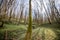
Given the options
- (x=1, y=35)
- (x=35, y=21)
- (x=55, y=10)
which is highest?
(x=55, y=10)

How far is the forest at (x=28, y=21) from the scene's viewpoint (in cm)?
379

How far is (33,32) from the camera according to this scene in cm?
381

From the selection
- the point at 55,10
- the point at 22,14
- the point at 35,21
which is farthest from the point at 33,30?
the point at 55,10

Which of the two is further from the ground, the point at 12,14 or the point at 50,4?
the point at 50,4

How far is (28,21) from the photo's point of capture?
3.85 m

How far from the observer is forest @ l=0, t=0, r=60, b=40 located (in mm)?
3787

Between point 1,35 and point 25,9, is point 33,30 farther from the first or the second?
point 1,35

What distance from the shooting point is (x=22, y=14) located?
12.7 ft

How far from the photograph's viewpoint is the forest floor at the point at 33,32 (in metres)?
3.76

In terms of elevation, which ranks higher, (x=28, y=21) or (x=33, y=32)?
(x=28, y=21)

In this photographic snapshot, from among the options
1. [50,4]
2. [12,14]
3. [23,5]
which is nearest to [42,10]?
[50,4]

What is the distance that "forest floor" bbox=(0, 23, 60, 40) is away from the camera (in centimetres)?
376

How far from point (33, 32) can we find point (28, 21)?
32 cm

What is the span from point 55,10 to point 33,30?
82cm
